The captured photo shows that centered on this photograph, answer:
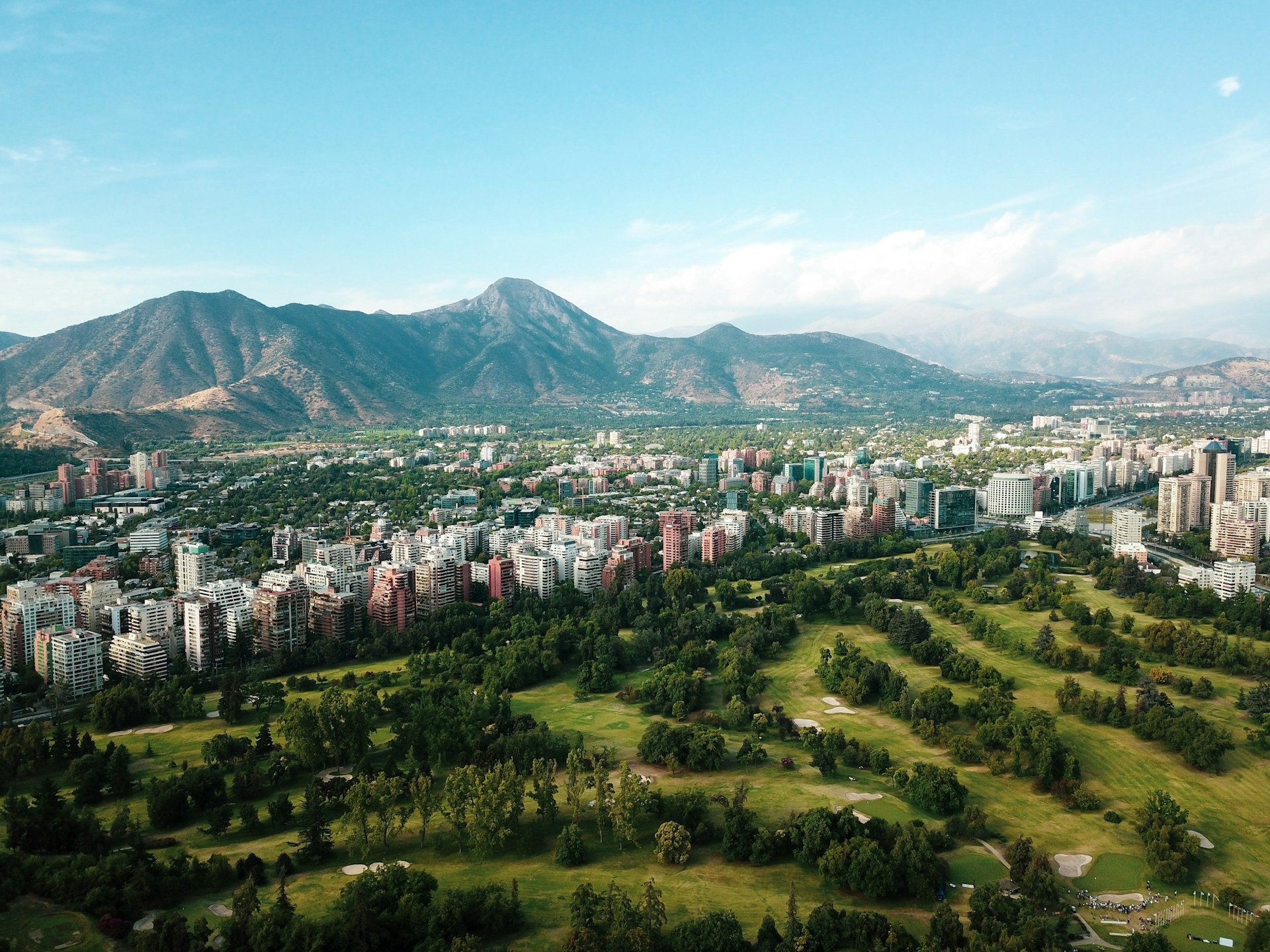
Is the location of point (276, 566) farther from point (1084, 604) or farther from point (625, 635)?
point (1084, 604)

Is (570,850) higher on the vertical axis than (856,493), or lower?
lower

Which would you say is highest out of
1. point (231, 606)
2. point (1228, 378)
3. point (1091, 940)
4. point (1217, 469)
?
point (1228, 378)

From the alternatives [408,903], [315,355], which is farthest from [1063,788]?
[315,355]

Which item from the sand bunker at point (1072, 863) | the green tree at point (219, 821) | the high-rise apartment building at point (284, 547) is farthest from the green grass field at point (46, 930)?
the high-rise apartment building at point (284, 547)

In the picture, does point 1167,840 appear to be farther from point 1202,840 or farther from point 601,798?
point 601,798

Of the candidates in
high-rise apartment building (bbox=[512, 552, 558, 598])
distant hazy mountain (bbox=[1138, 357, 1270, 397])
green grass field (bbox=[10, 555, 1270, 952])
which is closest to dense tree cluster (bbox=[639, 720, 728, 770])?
green grass field (bbox=[10, 555, 1270, 952])

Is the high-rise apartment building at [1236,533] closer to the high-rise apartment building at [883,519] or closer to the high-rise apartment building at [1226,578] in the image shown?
the high-rise apartment building at [1226,578]

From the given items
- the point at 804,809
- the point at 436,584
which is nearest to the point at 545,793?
the point at 804,809
